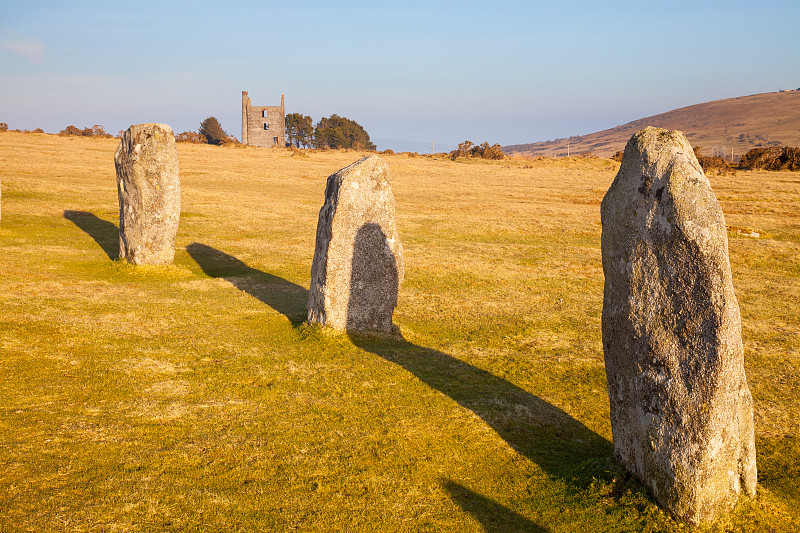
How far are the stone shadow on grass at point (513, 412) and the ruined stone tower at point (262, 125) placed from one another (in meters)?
87.4

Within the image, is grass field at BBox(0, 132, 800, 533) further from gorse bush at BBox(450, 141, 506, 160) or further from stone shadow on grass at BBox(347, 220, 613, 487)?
gorse bush at BBox(450, 141, 506, 160)

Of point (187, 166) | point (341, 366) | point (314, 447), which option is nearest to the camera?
point (314, 447)

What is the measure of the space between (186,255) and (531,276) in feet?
33.4

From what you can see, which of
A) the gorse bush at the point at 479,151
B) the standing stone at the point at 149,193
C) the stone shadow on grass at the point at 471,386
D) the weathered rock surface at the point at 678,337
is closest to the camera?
the weathered rock surface at the point at 678,337

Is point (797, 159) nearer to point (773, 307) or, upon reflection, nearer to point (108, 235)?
point (773, 307)

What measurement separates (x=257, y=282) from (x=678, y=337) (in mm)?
11391

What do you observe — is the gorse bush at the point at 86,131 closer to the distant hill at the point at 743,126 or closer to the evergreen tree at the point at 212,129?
the evergreen tree at the point at 212,129

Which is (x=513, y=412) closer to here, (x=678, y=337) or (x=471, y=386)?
(x=471, y=386)

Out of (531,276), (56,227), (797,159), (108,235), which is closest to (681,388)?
(531,276)

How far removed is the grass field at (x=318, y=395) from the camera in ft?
19.4

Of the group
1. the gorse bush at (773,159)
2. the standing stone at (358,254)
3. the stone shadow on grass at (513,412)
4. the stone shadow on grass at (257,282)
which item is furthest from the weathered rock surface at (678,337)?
the gorse bush at (773,159)

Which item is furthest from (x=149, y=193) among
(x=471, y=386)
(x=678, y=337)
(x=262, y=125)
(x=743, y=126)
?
(x=743, y=126)

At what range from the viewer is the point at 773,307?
1369cm

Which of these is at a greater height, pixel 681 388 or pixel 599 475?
pixel 681 388
